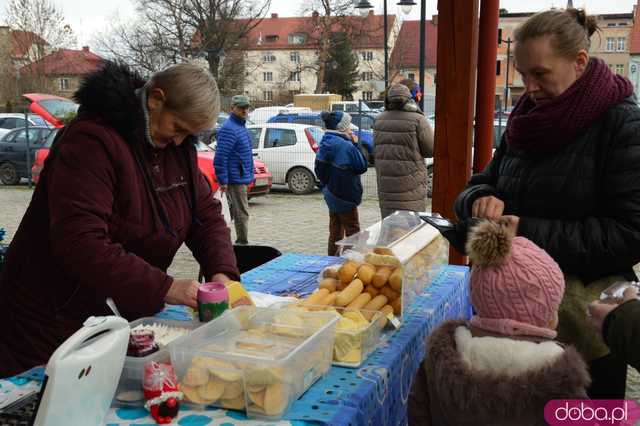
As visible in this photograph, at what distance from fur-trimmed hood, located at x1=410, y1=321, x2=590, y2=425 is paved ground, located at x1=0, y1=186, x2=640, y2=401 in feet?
17.0

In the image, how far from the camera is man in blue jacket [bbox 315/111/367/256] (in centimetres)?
594

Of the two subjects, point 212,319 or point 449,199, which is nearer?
point 212,319

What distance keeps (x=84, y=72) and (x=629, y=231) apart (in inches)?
70.5

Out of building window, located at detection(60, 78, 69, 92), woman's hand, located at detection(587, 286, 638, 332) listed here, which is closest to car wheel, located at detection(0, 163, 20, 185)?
woman's hand, located at detection(587, 286, 638, 332)

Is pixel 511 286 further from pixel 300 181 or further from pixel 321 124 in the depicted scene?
pixel 321 124

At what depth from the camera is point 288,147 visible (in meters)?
12.4

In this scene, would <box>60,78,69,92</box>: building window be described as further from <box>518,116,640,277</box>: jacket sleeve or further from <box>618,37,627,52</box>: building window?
<box>618,37,627,52</box>: building window

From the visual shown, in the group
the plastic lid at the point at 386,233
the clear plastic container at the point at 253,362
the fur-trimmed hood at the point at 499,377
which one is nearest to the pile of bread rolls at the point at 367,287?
the plastic lid at the point at 386,233

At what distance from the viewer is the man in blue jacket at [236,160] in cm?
715

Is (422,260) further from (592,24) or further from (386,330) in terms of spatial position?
(592,24)

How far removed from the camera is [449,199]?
4328 millimetres

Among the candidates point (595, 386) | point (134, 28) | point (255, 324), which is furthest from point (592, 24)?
point (134, 28)

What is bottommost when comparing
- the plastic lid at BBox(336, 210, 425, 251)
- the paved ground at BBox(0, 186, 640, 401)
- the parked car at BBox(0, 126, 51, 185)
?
the paved ground at BBox(0, 186, 640, 401)

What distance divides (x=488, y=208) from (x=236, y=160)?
215 inches
